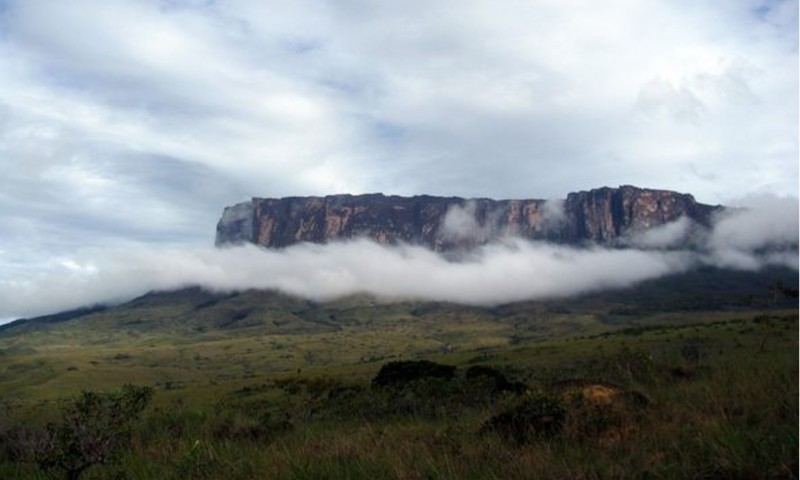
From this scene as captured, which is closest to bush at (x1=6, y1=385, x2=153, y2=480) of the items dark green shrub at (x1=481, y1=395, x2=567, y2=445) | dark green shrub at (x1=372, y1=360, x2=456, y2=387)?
dark green shrub at (x1=481, y1=395, x2=567, y2=445)

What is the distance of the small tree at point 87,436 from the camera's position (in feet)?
25.8

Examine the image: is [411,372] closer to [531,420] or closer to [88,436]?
[531,420]

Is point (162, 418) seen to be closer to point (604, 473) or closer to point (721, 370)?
point (721, 370)

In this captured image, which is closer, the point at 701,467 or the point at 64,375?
the point at 701,467

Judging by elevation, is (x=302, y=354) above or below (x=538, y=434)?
below

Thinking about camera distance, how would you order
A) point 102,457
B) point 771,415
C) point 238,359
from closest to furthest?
point 771,415, point 102,457, point 238,359

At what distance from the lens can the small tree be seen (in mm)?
7855

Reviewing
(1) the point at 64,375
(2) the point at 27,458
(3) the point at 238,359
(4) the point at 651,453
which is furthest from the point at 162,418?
(3) the point at 238,359

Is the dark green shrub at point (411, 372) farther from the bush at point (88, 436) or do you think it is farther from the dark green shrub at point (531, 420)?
the dark green shrub at point (531, 420)

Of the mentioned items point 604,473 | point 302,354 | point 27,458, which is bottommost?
point 302,354

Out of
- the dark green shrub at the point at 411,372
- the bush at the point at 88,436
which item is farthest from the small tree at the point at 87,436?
the dark green shrub at the point at 411,372

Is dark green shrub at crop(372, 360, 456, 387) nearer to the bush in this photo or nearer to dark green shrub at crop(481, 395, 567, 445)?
the bush

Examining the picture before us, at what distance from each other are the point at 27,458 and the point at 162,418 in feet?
28.9

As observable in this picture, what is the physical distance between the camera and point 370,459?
22.5 feet
